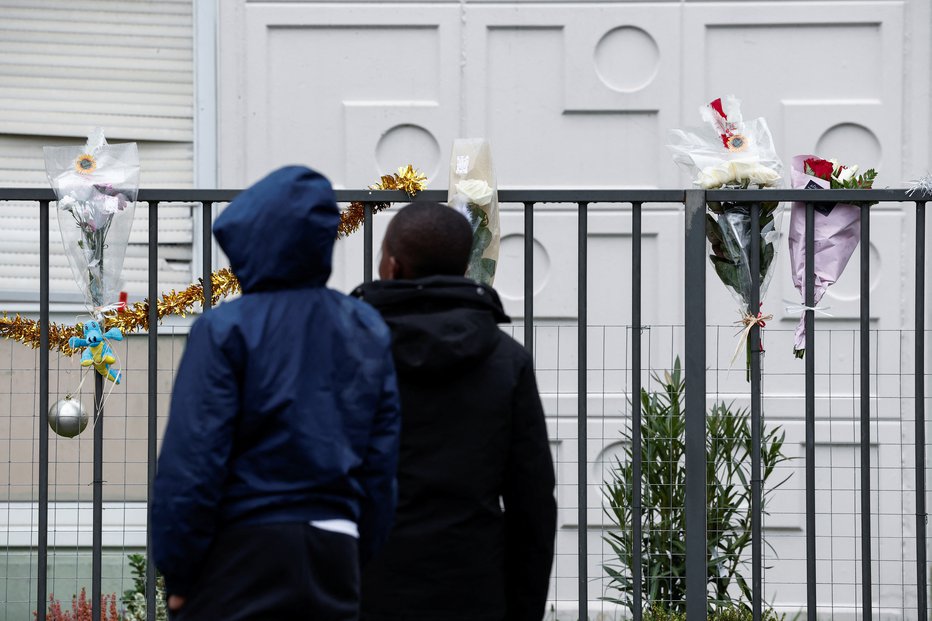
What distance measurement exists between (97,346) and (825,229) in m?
2.16

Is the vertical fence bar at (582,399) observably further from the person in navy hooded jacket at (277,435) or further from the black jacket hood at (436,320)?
the person in navy hooded jacket at (277,435)

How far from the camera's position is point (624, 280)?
17.5ft

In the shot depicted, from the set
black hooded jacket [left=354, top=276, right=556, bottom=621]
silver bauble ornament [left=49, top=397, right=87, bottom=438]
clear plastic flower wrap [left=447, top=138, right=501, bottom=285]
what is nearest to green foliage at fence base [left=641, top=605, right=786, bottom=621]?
clear plastic flower wrap [left=447, top=138, right=501, bottom=285]

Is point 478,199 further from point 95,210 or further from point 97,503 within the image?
point 97,503

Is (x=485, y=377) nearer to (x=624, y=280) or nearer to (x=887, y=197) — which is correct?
(x=887, y=197)

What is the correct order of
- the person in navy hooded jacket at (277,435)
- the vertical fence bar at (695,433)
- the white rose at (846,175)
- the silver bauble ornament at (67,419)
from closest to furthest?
the person in navy hooded jacket at (277,435)
the vertical fence bar at (695,433)
the white rose at (846,175)
the silver bauble ornament at (67,419)

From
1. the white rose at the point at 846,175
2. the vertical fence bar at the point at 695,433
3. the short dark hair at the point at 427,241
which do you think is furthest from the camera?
the white rose at the point at 846,175

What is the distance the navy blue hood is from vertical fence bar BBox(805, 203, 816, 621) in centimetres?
167

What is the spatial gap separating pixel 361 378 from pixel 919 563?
6.51 ft

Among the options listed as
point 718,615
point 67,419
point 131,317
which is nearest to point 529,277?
point 131,317

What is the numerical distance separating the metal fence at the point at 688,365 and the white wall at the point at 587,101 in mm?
1965

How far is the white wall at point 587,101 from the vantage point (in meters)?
5.34

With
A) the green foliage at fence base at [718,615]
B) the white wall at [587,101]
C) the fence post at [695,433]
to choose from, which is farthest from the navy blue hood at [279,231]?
the white wall at [587,101]

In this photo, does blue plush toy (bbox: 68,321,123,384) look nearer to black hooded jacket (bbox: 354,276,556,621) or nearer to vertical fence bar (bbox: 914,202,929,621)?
black hooded jacket (bbox: 354,276,556,621)
